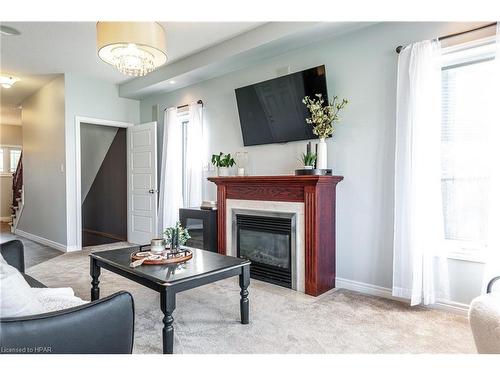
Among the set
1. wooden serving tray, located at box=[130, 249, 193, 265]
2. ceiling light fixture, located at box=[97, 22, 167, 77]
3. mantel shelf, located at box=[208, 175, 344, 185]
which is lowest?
wooden serving tray, located at box=[130, 249, 193, 265]

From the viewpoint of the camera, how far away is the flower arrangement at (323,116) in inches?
128

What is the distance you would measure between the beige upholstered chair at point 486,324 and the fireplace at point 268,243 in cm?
209

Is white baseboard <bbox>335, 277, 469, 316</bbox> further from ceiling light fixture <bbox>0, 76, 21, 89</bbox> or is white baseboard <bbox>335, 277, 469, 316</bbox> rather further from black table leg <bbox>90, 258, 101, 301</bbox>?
ceiling light fixture <bbox>0, 76, 21, 89</bbox>

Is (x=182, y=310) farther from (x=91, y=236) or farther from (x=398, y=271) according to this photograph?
(x=91, y=236)

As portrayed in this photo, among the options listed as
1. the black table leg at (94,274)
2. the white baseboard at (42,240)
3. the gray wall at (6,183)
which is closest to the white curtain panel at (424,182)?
the black table leg at (94,274)

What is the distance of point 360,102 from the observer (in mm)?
3223

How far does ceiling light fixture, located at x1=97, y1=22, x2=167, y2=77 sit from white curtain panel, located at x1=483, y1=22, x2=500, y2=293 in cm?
256

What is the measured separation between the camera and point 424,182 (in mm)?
2705

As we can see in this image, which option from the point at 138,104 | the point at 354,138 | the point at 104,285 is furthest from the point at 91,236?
the point at 354,138

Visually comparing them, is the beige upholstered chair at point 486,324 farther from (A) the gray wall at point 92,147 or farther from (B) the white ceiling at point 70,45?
(A) the gray wall at point 92,147

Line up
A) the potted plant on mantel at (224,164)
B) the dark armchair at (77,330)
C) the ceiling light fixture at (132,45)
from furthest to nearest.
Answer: the potted plant on mantel at (224,164), the ceiling light fixture at (132,45), the dark armchair at (77,330)

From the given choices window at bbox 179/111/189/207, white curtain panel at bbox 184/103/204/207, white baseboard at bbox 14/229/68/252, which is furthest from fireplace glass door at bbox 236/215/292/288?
white baseboard at bbox 14/229/68/252

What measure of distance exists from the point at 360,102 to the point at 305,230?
4.42 feet

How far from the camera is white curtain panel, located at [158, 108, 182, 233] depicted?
5.01 m
